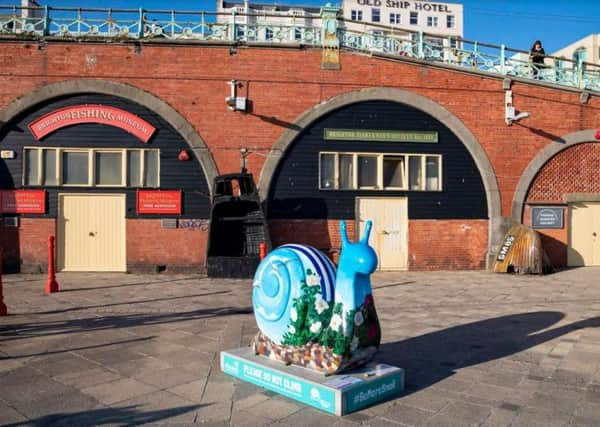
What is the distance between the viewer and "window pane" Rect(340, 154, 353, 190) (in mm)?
14867

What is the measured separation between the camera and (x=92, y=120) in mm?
14039

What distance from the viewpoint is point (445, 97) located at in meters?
15.1

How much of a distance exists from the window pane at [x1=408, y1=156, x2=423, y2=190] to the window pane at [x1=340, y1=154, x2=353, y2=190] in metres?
1.84

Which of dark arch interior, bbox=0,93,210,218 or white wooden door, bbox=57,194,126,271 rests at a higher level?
dark arch interior, bbox=0,93,210,218

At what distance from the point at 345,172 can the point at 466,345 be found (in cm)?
857

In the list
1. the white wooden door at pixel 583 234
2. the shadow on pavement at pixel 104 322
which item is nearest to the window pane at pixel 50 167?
the shadow on pavement at pixel 104 322

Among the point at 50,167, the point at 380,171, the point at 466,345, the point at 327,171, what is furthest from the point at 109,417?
the point at 380,171

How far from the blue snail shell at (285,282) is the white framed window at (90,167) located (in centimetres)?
973

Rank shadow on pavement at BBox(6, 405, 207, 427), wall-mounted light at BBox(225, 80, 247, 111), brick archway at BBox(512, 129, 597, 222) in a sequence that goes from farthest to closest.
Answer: brick archway at BBox(512, 129, 597, 222)
wall-mounted light at BBox(225, 80, 247, 111)
shadow on pavement at BBox(6, 405, 207, 427)

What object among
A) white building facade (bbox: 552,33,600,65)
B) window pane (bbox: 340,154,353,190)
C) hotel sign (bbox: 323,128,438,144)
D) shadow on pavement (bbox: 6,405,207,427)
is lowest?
shadow on pavement (bbox: 6,405,207,427)

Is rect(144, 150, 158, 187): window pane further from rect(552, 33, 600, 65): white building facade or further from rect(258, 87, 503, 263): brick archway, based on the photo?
rect(552, 33, 600, 65): white building facade

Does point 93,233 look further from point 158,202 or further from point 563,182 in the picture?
point 563,182

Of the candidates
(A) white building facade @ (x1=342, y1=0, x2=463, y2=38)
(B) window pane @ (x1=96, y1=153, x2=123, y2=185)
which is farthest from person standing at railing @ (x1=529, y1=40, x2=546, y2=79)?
(A) white building facade @ (x1=342, y1=0, x2=463, y2=38)

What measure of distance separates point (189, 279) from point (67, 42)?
735cm
